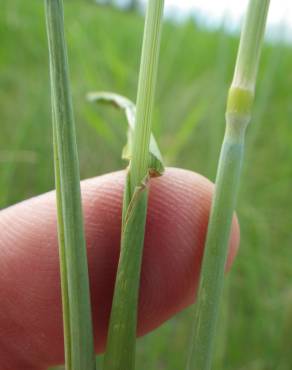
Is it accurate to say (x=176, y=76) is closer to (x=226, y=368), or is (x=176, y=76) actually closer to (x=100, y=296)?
(x=226, y=368)

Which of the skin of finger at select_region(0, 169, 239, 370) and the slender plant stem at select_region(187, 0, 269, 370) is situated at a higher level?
the slender plant stem at select_region(187, 0, 269, 370)

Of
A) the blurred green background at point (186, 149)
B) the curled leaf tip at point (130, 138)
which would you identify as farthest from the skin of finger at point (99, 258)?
the blurred green background at point (186, 149)

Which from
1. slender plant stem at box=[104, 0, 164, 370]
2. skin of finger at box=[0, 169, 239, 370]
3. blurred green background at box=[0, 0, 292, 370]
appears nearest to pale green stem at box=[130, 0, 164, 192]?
slender plant stem at box=[104, 0, 164, 370]

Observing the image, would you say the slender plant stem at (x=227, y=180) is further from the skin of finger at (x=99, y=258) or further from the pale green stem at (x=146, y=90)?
the skin of finger at (x=99, y=258)

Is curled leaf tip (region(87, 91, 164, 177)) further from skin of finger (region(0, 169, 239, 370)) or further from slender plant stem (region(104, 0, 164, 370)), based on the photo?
skin of finger (region(0, 169, 239, 370))

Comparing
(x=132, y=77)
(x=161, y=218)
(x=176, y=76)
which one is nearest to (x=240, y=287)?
(x=161, y=218)

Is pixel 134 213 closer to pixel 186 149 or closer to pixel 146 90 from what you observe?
pixel 146 90
